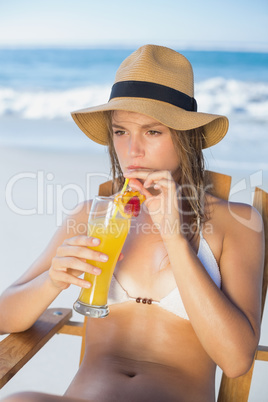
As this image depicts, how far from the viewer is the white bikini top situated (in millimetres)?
1616

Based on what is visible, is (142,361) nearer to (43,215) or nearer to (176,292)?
(176,292)

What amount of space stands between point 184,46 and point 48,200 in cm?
783

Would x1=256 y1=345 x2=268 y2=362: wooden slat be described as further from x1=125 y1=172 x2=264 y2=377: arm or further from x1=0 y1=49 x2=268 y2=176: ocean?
x1=0 y1=49 x2=268 y2=176: ocean

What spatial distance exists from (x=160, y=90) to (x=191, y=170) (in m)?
0.34

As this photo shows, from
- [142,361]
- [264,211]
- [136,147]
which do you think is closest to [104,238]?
[136,147]

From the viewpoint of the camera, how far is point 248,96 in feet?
34.9

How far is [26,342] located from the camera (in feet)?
5.37

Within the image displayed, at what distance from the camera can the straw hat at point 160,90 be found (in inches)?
64.4

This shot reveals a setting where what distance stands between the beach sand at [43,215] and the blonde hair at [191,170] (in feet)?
1.62

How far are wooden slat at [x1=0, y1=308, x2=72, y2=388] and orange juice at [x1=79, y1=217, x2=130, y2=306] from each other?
254mm

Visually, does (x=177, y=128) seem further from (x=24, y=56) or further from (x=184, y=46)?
(x=24, y=56)

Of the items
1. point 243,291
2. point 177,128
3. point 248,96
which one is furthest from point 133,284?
point 248,96

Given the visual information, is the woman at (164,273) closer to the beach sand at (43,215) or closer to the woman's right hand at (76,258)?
the woman's right hand at (76,258)

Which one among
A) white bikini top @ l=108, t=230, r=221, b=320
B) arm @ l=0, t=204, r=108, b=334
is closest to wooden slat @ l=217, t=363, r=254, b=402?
white bikini top @ l=108, t=230, r=221, b=320
